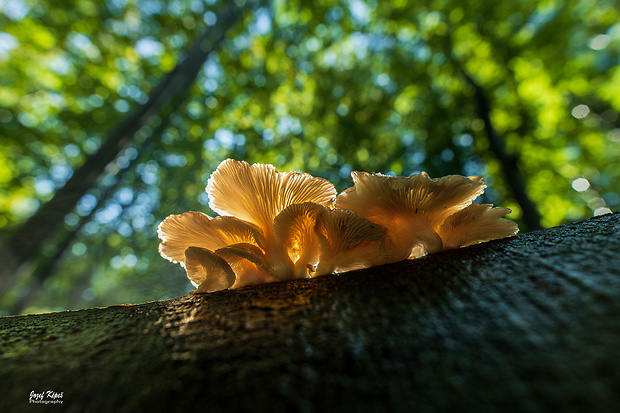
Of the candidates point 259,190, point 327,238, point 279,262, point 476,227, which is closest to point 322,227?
point 327,238

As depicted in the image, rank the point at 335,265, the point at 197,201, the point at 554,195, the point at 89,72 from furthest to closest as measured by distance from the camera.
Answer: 1. the point at 197,201
2. the point at 554,195
3. the point at 89,72
4. the point at 335,265

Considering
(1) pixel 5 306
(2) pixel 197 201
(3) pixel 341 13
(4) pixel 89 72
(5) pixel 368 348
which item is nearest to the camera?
(5) pixel 368 348

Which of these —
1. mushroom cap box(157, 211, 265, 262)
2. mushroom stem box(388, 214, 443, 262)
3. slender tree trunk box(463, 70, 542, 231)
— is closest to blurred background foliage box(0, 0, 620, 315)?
slender tree trunk box(463, 70, 542, 231)

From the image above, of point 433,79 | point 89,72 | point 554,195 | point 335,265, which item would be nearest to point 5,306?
point 89,72

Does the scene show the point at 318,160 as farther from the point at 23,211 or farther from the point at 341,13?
the point at 23,211

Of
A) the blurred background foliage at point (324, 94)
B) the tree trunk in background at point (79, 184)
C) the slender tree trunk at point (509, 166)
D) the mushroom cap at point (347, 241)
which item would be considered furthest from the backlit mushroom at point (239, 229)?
the slender tree trunk at point (509, 166)

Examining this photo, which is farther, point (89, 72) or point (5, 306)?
point (5, 306)
